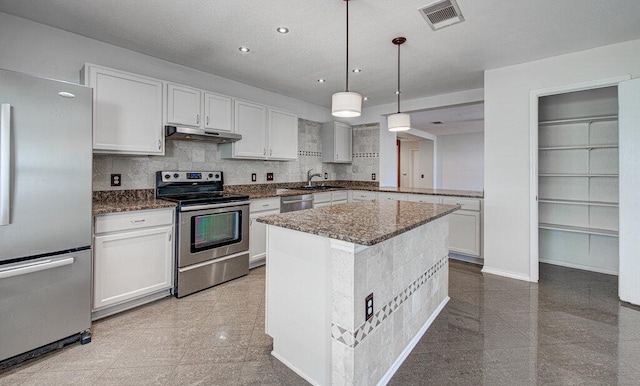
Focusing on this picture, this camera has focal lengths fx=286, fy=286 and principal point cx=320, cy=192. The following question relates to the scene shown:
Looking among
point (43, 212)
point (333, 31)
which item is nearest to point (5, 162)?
point (43, 212)

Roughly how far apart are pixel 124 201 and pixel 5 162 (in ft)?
3.73

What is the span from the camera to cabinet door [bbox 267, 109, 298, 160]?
Result: 3973 mm

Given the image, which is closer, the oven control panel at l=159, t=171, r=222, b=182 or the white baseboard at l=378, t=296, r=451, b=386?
the white baseboard at l=378, t=296, r=451, b=386

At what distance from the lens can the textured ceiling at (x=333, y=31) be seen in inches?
83.7

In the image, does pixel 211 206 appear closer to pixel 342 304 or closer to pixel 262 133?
pixel 262 133

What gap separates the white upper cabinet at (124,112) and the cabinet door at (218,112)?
500 mm

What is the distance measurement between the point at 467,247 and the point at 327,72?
9.41 ft

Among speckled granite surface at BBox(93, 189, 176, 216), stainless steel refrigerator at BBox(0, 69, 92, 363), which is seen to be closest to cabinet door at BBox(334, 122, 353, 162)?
speckled granite surface at BBox(93, 189, 176, 216)

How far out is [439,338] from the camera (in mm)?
2039

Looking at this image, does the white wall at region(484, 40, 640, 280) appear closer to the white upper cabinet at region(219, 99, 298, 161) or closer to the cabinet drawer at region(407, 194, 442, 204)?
the cabinet drawer at region(407, 194, 442, 204)

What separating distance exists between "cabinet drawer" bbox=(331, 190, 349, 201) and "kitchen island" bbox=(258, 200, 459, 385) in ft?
8.16

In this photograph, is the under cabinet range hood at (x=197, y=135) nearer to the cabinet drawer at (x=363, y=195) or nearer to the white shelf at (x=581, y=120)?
the cabinet drawer at (x=363, y=195)

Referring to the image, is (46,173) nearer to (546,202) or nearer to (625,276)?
(625,276)

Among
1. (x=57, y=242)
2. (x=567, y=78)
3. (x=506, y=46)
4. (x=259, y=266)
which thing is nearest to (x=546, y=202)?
(x=567, y=78)
